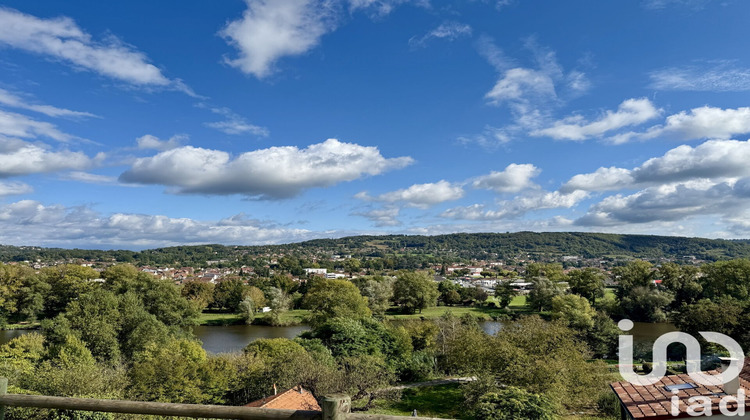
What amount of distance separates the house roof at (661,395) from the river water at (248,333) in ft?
78.1

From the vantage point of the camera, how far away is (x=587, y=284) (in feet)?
150

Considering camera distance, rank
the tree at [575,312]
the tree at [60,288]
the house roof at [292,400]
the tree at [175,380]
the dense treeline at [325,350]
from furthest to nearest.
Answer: the tree at [60,288] < the tree at [575,312] < the dense treeline at [325,350] < the tree at [175,380] < the house roof at [292,400]

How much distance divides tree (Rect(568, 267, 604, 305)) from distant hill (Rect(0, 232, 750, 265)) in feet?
284

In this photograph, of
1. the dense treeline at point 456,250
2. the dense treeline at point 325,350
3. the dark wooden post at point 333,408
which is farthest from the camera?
the dense treeline at point 456,250

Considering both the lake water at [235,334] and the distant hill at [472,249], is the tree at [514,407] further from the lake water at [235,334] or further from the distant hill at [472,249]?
the distant hill at [472,249]

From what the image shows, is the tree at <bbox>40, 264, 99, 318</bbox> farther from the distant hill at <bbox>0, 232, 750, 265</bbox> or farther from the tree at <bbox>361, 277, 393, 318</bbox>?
the distant hill at <bbox>0, 232, 750, 265</bbox>

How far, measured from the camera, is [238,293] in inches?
1793

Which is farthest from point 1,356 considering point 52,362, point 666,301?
point 666,301

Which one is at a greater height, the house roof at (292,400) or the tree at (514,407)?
the tree at (514,407)

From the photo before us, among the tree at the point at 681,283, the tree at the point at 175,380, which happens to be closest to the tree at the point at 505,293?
the tree at the point at 681,283

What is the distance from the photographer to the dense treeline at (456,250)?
406ft

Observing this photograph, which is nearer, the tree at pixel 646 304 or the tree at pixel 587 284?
the tree at pixel 646 304

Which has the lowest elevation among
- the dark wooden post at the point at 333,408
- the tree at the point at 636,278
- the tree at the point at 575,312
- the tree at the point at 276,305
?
the tree at the point at 276,305

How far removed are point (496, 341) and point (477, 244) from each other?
590 ft
